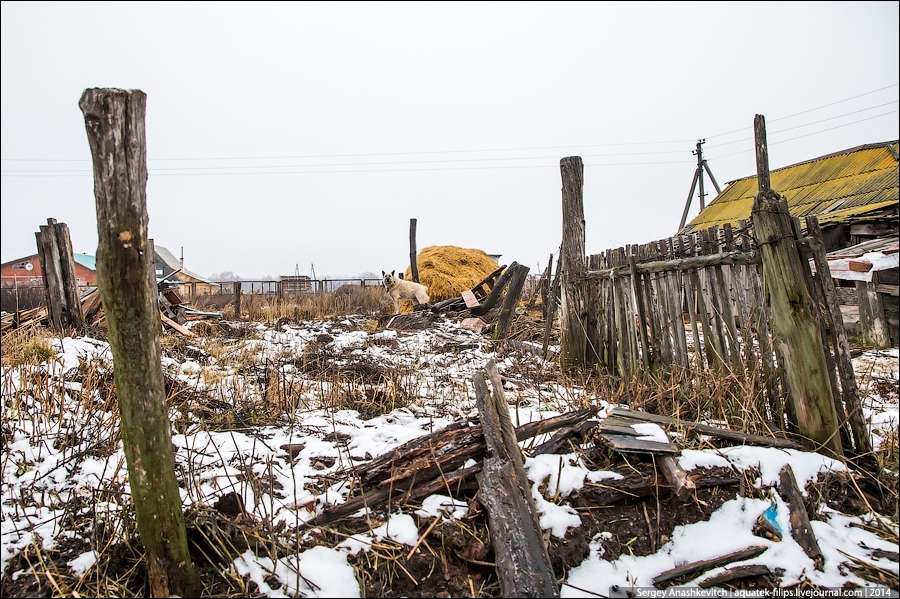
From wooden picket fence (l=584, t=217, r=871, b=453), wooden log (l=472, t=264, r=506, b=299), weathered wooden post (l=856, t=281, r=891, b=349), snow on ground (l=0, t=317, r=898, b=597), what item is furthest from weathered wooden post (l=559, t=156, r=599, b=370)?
weathered wooden post (l=856, t=281, r=891, b=349)

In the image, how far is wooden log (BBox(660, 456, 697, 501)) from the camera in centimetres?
272

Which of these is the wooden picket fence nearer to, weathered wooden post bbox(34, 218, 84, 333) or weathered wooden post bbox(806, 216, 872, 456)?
weathered wooden post bbox(806, 216, 872, 456)

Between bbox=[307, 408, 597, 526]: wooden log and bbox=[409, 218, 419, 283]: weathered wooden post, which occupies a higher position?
bbox=[409, 218, 419, 283]: weathered wooden post

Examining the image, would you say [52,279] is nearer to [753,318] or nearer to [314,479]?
[314,479]

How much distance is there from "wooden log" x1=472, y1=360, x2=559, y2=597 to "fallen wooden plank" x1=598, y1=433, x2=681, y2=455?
2.30 feet

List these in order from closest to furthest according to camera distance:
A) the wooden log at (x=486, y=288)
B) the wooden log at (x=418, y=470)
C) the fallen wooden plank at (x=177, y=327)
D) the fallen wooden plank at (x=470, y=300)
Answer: the wooden log at (x=418, y=470) < the fallen wooden plank at (x=177, y=327) < the fallen wooden plank at (x=470, y=300) < the wooden log at (x=486, y=288)

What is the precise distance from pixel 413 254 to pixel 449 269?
121 centimetres

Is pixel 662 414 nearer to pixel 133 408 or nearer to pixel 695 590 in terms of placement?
pixel 695 590

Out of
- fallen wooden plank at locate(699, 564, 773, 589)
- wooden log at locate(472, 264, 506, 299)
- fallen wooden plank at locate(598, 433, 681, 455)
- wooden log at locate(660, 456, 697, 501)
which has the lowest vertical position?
fallen wooden plank at locate(699, 564, 773, 589)

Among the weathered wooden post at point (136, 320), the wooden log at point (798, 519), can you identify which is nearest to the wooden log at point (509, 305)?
the wooden log at point (798, 519)

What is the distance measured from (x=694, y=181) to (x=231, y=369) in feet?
72.0

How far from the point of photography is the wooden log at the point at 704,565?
235cm

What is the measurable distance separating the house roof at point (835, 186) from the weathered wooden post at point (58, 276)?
39.6 ft

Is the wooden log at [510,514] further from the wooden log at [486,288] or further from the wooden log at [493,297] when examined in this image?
the wooden log at [486,288]
